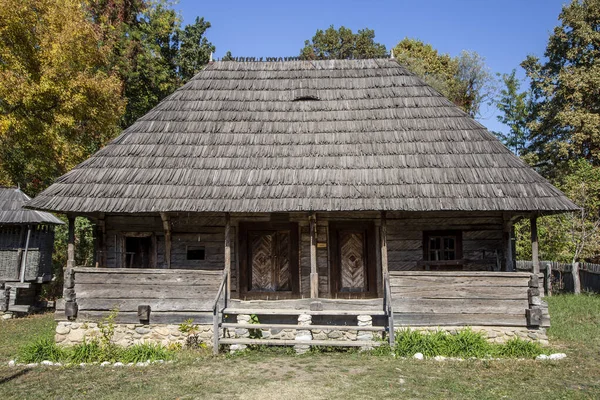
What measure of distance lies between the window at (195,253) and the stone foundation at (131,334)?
7.17 feet

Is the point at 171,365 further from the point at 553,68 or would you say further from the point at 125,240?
the point at 553,68

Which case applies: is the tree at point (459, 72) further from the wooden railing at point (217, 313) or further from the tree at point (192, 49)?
the wooden railing at point (217, 313)

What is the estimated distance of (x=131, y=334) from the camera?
998 cm

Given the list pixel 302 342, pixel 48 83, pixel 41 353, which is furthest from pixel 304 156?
pixel 48 83

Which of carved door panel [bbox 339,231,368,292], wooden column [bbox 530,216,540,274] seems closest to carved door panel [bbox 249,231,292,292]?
carved door panel [bbox 339,231,368,292]

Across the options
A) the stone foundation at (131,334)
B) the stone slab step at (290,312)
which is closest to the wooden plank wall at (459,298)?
the stone slab step at (290,312)

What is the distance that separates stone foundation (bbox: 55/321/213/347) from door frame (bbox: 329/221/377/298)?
10.7ft

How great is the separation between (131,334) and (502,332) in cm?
749

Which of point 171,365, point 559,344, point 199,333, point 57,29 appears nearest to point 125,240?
point 199,333

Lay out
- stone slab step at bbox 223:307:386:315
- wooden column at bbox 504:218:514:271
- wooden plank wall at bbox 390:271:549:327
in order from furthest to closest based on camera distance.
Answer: wooden column at bbox 504:218:514:271, wooden plank wall at bbox 390:271:549:327, stone slab step at bbox 223:307:386:315

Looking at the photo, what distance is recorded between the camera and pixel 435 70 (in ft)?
112

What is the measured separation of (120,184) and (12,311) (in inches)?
326

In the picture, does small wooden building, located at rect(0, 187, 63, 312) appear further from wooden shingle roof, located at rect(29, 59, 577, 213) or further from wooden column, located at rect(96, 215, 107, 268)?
wooden shingle roof, located at rect(29, 59, 577, 213)

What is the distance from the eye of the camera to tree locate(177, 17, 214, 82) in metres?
26.7
